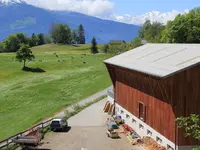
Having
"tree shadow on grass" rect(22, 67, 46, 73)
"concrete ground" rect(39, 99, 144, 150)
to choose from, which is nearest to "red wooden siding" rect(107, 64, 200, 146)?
"concrete ground" rect(39, 99, 144, 150)

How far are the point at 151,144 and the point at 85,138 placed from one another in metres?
6.09

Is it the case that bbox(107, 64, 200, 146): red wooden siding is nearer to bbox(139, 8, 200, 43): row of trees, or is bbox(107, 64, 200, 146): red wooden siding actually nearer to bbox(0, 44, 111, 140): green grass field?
bbox(0, 44, 111, 140): green grass field

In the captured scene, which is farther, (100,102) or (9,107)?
(9,107)

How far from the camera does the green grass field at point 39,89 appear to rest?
41256mm

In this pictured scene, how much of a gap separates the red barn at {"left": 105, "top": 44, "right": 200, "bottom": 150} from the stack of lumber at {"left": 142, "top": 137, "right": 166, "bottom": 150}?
29cm

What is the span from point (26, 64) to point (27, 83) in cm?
2456

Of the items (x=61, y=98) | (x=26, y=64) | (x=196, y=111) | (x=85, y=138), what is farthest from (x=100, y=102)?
(x=26, y=64)

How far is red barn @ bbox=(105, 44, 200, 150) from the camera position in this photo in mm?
20609

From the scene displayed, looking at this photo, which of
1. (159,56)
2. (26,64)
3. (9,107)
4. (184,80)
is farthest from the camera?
(26,64)

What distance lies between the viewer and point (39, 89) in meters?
58.9

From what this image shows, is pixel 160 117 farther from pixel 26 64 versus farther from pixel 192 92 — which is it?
pixel 26 64

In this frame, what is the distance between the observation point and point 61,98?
168 ft

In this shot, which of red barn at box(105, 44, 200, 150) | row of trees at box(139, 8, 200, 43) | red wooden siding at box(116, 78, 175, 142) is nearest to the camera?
red barn at box(105, 44, 200, 150)

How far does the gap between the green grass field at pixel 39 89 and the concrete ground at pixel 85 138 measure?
264 inches
